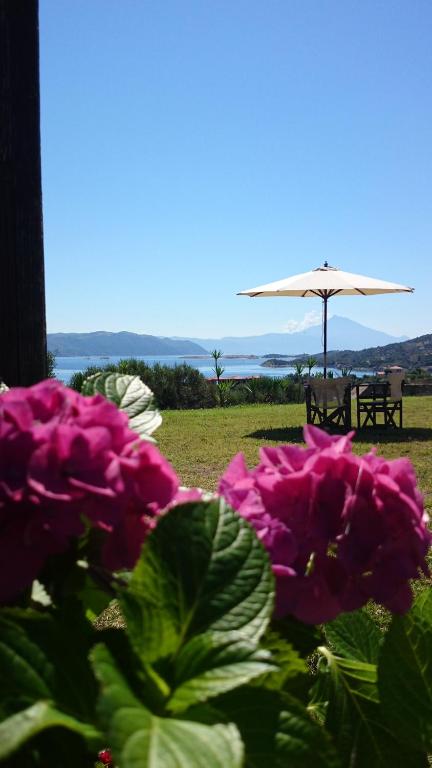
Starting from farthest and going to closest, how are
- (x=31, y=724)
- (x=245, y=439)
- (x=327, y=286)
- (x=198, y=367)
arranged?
(x=198, y=367) → (x=327, y=286) → (x=245, y=439) → (x=31, y=724)

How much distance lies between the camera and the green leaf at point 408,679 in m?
0.56

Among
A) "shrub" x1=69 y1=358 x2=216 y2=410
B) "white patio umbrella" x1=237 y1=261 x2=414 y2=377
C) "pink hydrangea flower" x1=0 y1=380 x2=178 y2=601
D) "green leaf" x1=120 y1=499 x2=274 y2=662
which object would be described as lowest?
"shrub" x1=69 y1=358 x2=216 y2=410

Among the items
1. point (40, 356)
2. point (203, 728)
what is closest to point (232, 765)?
point (203, 728)

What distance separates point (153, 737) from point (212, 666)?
0.28ft

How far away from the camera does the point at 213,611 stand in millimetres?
464

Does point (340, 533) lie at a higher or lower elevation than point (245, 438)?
higher

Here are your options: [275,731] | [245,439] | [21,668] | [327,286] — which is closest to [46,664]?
[21,668]

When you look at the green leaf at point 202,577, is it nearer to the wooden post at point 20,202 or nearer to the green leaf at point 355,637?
the green leaf at point 355,637

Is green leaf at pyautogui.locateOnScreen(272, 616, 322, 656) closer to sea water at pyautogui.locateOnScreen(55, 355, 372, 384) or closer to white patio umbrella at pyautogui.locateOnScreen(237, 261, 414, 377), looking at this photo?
sea water at pyautogui.locateOnScreen(55, 355, 372, 384)

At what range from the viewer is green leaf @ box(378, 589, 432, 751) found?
1.83 feet

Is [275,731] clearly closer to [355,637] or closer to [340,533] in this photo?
[340,533]

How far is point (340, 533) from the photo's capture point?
531 millimetres

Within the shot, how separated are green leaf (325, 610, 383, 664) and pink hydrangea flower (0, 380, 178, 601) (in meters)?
0.28

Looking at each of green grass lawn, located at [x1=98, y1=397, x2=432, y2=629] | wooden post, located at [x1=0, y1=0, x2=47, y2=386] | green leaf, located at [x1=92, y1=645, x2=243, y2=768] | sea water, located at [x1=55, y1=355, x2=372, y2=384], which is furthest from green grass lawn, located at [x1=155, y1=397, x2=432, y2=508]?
green leaf, located at [x1=92, y1=645, x2=243, y2=768]
